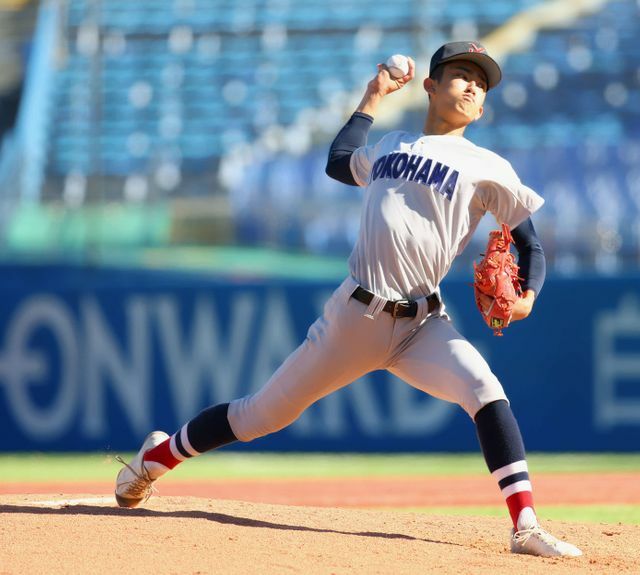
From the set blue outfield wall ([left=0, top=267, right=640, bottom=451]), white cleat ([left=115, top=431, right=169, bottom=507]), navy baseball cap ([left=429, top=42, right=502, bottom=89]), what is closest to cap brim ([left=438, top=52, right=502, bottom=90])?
navy baseball cap ([left=429, top=42, right=502, bottom=89])

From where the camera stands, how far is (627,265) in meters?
9.76

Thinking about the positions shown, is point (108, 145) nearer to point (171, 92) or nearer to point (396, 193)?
point (171, 92)

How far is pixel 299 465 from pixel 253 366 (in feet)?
2.89

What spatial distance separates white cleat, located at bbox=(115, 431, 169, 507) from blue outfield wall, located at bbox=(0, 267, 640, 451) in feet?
15.0

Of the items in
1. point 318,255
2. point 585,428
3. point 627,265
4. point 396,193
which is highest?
point 318,255

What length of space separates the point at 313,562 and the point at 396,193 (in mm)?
1301

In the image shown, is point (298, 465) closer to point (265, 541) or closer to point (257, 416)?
point (257, 416)

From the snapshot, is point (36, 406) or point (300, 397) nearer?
point (300, 397)

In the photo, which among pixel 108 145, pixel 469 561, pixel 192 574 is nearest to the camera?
pixel 192 574

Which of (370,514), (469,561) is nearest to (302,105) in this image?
(370,514)

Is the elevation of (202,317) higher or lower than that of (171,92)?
lower

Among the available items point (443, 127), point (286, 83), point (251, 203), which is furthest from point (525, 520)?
point (286, 83)

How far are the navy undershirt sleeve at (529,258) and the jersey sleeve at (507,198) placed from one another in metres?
0.07

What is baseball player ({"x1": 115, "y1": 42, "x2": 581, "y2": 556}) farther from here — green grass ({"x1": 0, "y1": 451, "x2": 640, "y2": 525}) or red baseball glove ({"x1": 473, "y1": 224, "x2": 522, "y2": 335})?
green grass ({"x1": 0, "y1": 451, "x2": 640, "y2": 525})
